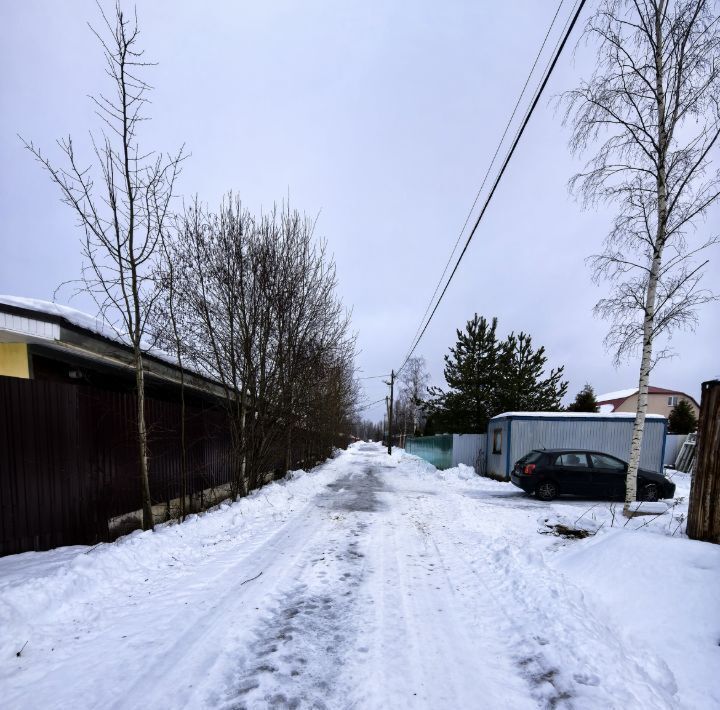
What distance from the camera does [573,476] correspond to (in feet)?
37.0

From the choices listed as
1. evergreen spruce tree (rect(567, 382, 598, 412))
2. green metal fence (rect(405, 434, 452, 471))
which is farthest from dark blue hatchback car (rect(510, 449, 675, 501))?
evergreen spruce tree (rect(567, 382, 598, 412))

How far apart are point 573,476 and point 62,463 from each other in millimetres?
11937

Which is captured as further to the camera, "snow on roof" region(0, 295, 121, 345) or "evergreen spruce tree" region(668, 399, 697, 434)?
"evergreen spruce tree" region(668, 399, 697, 434)

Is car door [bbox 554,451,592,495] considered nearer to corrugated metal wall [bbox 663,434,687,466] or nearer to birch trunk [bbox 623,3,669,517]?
birch trunk [bbox 623,3,669,517]

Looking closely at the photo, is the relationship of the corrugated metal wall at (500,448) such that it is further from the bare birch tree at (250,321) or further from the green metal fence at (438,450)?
the bare birch tree at (250,321)

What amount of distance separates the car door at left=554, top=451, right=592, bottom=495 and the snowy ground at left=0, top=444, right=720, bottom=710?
552cm

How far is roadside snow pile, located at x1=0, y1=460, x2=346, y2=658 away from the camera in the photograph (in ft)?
10.8

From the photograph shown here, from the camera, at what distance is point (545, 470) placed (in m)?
11.3

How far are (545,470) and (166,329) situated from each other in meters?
10.6

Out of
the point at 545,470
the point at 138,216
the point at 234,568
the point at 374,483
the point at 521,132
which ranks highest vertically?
the point at 521,132

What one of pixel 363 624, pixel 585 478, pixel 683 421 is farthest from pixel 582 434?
pixel 683 421

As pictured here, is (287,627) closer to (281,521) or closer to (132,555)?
(132,555)

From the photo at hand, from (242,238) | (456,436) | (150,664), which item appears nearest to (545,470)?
(456,436)

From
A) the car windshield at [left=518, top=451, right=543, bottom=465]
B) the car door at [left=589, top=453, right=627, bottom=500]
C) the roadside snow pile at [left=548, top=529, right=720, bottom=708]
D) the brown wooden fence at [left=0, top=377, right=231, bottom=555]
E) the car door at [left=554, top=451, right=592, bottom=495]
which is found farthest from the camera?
the car windshield at [left=518, top=451, right=543, bottom=465]
